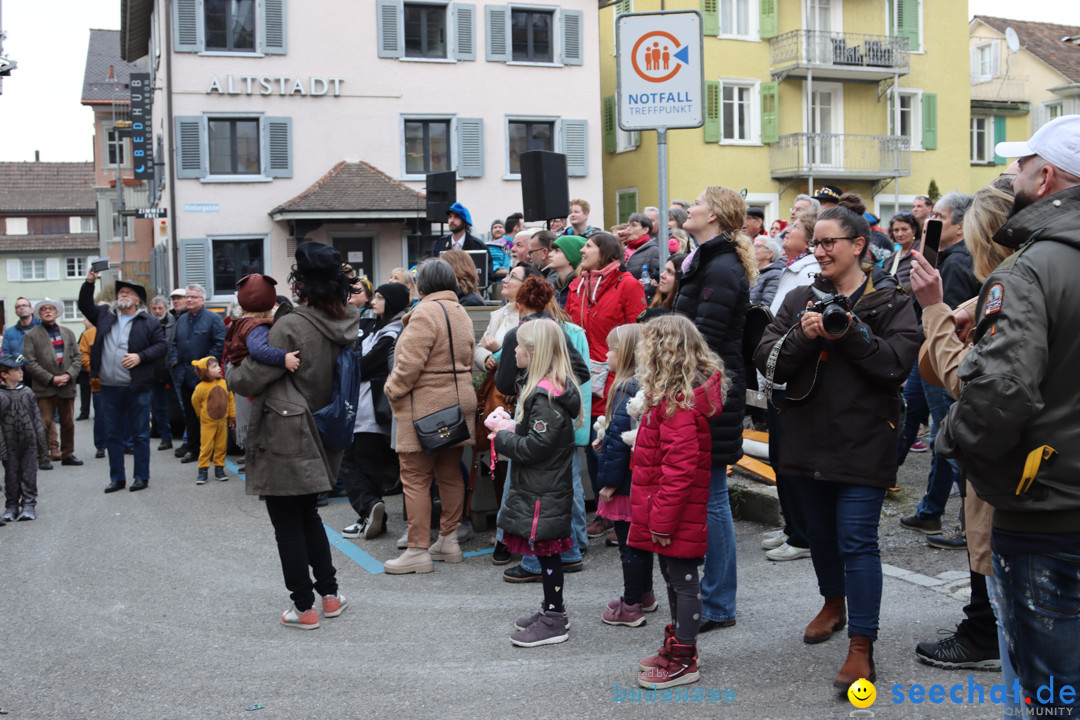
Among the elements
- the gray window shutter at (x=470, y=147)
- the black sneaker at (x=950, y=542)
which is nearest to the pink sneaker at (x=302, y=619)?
the black sneaker at (x=950, y=542)

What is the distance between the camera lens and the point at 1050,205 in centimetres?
285

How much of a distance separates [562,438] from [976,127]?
114 feet

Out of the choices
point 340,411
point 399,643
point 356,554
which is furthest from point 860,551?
point 356,554

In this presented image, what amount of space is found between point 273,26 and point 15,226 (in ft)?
198

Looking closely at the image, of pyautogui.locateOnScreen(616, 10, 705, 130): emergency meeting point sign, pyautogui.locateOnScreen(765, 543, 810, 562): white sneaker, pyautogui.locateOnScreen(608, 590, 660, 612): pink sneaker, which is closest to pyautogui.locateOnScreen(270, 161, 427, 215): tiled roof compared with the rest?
pyautogui.locateOnScreen(616, 10, 705, 130): emergency meeting point sign

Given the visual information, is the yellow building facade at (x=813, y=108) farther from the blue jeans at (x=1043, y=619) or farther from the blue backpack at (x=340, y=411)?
the blue jeans at (x=1043, y=619)

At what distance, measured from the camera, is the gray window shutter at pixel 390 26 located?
91.0 ft

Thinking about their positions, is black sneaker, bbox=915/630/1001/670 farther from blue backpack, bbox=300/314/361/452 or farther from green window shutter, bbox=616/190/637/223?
green window shutter, bbox=616/190/637/223

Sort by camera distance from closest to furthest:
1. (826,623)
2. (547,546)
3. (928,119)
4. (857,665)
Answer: (857,665) → (826,623) → (547,546) → (928,119)

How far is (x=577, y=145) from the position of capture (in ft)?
96.8

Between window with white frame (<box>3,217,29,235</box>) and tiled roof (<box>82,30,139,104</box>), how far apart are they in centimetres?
2836

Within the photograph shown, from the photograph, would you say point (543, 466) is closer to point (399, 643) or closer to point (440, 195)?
point (399, 643)

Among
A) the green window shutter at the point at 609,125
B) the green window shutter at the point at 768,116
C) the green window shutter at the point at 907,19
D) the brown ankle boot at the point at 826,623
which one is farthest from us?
the green window shutter at the point at 907,19

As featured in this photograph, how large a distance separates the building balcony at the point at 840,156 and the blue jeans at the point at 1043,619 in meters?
28.6
